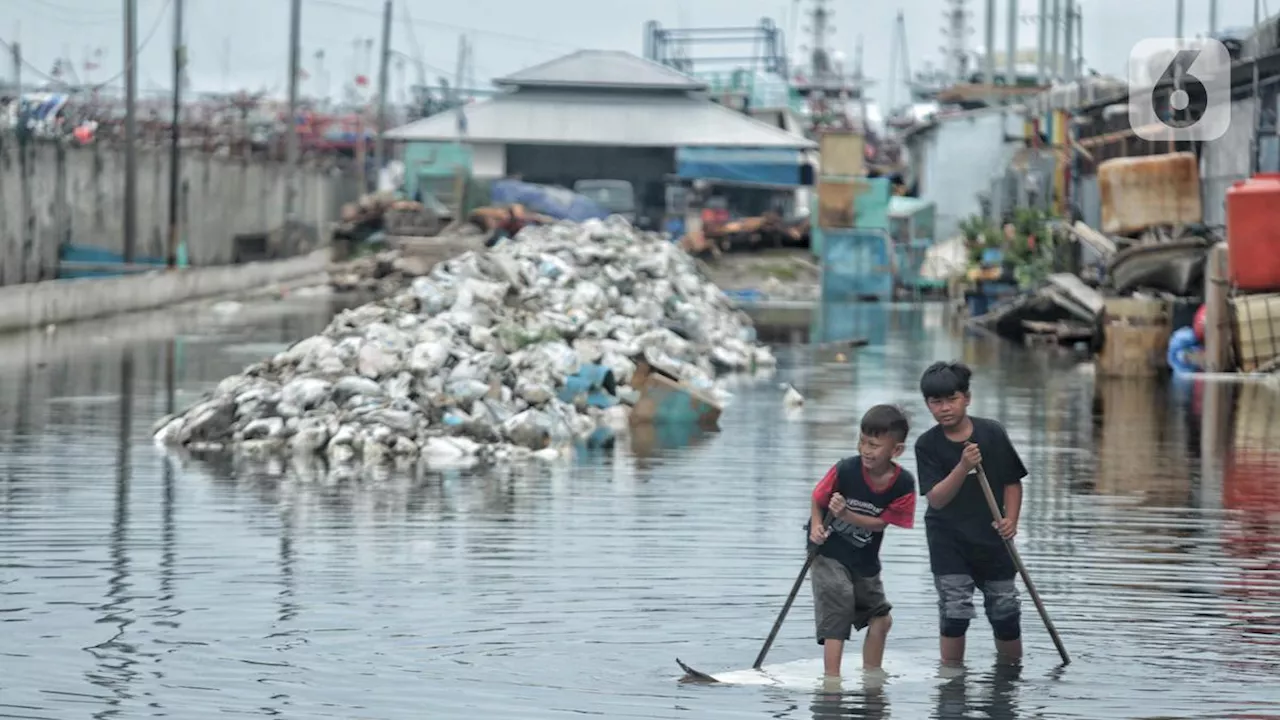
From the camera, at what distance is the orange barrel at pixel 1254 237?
2381 cm

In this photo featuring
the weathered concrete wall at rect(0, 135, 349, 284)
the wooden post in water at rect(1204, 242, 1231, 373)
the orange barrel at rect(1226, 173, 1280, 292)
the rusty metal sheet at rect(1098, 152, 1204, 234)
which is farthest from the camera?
the weathered concrete wall at rect(0, 135, 349, 284)

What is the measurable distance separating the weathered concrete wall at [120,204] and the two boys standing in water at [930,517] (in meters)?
29.1

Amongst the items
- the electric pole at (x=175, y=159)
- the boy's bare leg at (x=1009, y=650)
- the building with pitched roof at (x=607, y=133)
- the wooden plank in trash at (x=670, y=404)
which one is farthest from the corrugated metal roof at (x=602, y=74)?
the boy's bare leg at (x=1009, y=650)

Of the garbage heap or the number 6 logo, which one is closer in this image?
the garbage heap

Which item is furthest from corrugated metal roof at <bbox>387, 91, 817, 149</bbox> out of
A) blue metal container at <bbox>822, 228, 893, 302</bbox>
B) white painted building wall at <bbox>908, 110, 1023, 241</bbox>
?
blue metal container at <bbox>822, 228, 893, 302</bbox>

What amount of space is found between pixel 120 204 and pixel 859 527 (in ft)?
125

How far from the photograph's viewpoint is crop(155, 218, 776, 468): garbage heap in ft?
54.5

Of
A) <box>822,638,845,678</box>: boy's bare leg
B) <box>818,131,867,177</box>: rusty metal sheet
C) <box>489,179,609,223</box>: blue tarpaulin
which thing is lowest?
<box>822,638,845,678</box>: boy's bare leg

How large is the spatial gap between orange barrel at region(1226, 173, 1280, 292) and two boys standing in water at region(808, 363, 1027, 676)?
54.7 feet

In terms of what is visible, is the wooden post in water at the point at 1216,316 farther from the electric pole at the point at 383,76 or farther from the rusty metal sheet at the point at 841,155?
the electric pole at the point at 383,76

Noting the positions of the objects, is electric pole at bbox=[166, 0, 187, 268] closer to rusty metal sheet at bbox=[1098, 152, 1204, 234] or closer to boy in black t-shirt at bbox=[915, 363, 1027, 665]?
rusty metal sheet at bbox=[1098, 152, 1204, 234]

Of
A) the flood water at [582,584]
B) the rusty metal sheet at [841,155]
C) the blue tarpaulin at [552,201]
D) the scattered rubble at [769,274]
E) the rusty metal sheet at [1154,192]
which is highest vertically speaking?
the rusty metal sheet at [841,155]

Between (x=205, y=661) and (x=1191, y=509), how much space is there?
730 cm

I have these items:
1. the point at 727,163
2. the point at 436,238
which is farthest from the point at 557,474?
the point at 727,163
